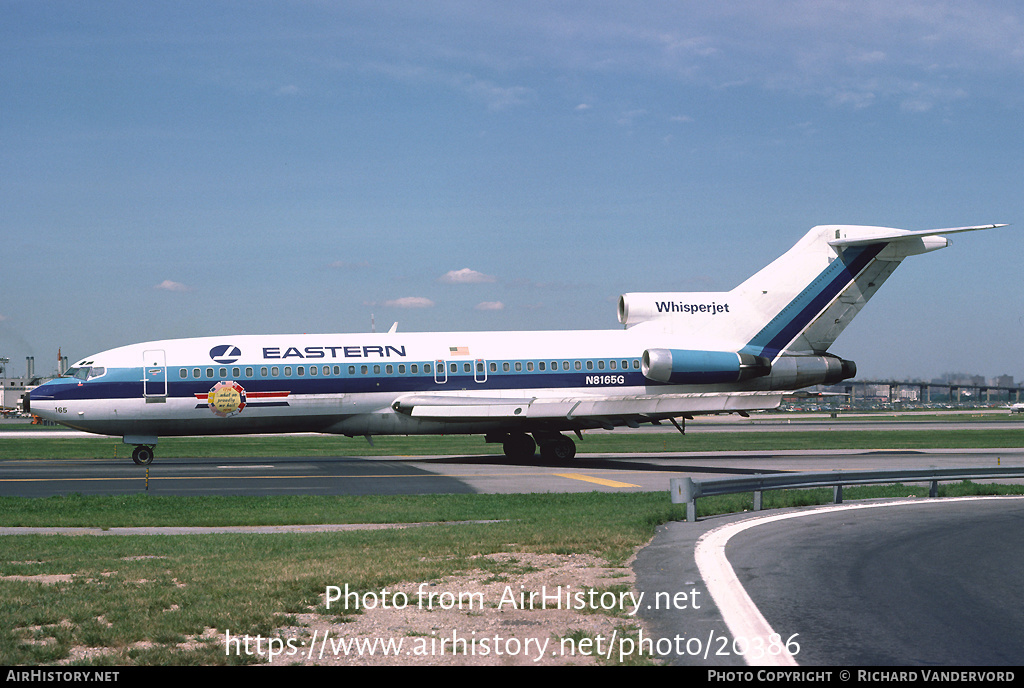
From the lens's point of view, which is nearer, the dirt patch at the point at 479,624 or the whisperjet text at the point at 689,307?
the dirt patch at the point at 479,624

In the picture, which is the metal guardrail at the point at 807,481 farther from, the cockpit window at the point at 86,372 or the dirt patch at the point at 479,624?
the cockpit window at the point at 86,372

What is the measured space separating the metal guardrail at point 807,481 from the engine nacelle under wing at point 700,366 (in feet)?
42.5

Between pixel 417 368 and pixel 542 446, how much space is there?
5.15 m

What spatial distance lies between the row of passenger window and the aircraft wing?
1.04m

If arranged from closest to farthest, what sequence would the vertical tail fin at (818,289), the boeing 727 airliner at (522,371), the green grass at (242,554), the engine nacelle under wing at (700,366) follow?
the green grass at (242,554) → the boeing 727 airliner at (522,371) → the engine nacelle under wing at (700,366) → the vertical tail fin at (818,289)

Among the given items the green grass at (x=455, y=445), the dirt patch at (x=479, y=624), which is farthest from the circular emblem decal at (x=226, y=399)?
the dirt patch at (x=479, y=624)

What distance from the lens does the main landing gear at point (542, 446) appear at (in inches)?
1286

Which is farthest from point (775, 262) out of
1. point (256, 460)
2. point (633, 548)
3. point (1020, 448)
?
point (633, 548)

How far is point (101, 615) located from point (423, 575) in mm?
3418

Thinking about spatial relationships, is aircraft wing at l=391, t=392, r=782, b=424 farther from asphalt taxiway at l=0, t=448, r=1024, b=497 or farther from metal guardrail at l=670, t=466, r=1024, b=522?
metal guardrail at l=670, t=466, r=1024, b=522

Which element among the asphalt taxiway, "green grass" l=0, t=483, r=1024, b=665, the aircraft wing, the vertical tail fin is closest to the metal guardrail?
"green grass" l=0, t=483, r=1024, b=665

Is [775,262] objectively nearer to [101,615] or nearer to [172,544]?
[172,544]

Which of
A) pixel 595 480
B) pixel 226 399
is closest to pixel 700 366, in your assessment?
pixel 595 480

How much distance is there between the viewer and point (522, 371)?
3269 centimetres
